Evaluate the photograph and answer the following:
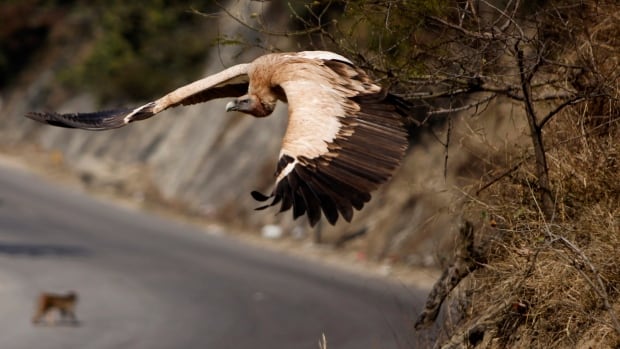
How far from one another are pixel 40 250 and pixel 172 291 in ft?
17.1

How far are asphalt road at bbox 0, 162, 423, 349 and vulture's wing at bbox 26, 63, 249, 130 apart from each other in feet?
10.9

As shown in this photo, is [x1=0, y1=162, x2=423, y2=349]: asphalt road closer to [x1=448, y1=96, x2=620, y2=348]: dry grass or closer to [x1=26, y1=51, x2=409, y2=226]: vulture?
[x1=448, y1=96, x2=620, y2=348]: dry grass

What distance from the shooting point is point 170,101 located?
24.9 feet

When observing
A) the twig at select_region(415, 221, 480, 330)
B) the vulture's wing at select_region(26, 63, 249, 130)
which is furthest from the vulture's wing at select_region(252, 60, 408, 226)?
the twig at select_region(415, 221, 480, 330)

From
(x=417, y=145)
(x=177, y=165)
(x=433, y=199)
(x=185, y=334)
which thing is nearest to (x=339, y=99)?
(x=185, y=334)

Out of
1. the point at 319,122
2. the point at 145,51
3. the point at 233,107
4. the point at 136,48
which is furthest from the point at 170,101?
the point at 136,48

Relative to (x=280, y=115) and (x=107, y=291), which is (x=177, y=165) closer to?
(x=280, y=115)

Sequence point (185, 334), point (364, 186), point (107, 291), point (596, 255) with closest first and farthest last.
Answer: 1. point (364, 186)
2. point (596, 255)
3. point (185, 334)
4. point (107, 291)

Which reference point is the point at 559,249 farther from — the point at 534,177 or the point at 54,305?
the point at 54,305

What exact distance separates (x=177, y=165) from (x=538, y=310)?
71.2 feet

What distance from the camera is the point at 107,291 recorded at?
17984mm

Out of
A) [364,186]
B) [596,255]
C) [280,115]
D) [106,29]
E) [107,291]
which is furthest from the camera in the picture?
[106,29]

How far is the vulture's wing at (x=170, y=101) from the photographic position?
24.8ft

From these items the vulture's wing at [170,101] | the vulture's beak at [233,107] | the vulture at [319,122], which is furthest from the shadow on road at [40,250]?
the vulture's beak at [233,107]
